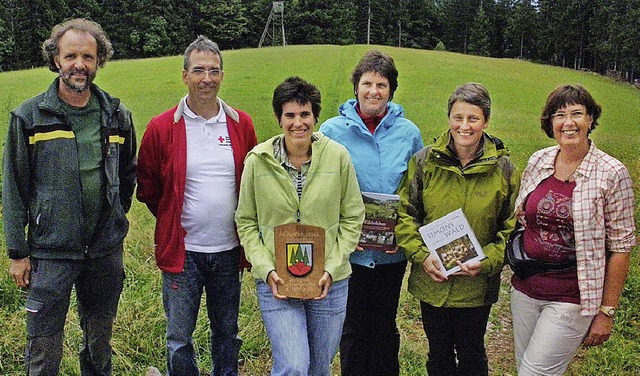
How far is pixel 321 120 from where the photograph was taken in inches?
625

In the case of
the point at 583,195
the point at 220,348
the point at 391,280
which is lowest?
the point at 220,348

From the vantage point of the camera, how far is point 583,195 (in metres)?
3.17

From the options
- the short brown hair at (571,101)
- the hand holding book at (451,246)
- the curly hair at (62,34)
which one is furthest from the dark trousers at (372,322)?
the curly hair at (62,34)

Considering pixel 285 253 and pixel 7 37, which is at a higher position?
pixel 7 37

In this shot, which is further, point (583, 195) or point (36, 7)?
point (36, 7)

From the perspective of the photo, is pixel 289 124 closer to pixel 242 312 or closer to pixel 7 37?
pixel 242 312

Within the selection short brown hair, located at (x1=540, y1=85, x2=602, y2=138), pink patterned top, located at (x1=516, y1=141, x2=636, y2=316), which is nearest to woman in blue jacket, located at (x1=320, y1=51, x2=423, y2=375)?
short brown hair, located at (x1=540, y1=85, x2=602, y2=138)

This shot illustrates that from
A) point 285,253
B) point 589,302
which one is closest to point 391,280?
point 285,253

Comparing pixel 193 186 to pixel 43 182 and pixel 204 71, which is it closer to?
pixel 204 71

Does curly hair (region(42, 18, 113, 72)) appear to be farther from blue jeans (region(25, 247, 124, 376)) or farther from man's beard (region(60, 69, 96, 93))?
blue jeans (region(25, 247, 124, 376))

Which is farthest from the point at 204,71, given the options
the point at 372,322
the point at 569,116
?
the point at 569,116

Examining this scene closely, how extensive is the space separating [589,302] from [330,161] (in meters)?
1.67

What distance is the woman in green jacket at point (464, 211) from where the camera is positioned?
3.52m

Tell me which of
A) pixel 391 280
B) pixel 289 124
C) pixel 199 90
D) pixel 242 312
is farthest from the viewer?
pixel 242 312
